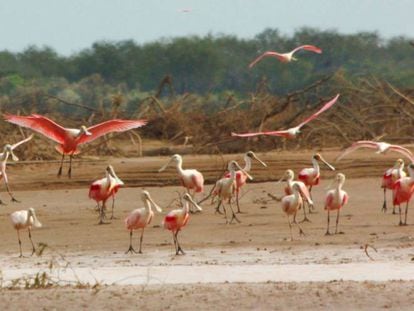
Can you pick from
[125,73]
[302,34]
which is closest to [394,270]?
[302,34]

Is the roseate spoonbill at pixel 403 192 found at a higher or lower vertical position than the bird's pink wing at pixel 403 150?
lower

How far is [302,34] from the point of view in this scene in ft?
156

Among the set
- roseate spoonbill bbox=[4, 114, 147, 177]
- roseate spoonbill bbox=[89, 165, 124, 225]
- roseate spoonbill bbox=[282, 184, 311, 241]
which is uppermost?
roseate spoonbill bbox=[4, 114, 147, 177]

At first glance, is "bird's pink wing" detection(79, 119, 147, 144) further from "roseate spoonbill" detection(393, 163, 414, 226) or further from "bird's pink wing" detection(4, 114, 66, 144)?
"roseate spoonbill" detection(393, 163, 414, 226)

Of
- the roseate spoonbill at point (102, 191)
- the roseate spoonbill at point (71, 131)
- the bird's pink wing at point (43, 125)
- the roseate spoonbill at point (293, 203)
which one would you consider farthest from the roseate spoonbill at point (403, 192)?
the bird's pink wing at point (43, 125)

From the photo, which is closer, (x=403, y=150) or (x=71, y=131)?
(x=403, y=150)

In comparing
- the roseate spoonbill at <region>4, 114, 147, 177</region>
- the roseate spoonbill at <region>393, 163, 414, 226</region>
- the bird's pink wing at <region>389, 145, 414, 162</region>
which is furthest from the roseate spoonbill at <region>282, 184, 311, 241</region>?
the roseate spoonbill at <region>4, 114, 147, 177</region>

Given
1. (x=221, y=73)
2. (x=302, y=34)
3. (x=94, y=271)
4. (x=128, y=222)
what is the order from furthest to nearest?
1. (x=221, y=73)
2. (x=302, y=34)
3. (x=128, y=222)
4. (x=94, y=271)

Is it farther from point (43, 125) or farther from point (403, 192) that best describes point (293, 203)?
point (43, 125)

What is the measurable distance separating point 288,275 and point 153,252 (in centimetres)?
306

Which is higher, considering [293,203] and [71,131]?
[71,131]

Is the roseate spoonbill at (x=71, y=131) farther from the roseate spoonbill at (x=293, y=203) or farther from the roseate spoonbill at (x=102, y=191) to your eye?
the roseate spoonbill at (x=293, y=203)

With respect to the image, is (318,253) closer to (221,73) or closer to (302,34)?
(302,34)

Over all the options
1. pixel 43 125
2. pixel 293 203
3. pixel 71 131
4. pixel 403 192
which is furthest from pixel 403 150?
pixel 43 125
